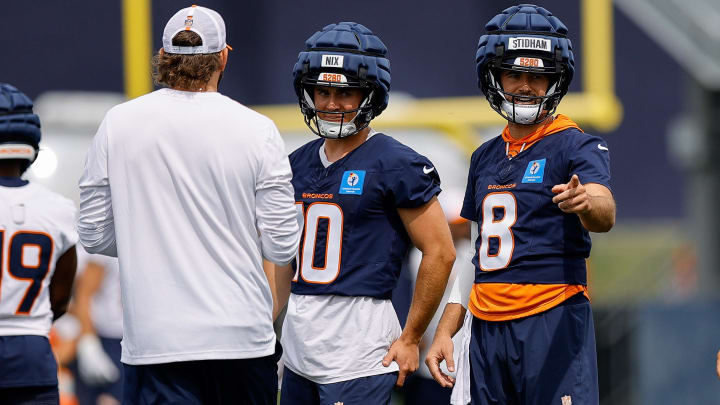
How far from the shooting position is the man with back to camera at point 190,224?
350 centimetres

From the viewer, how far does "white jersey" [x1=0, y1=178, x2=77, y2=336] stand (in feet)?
13.6

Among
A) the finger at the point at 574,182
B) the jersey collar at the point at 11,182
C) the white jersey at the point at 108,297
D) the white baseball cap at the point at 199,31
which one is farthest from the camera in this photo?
the white jersey at the point at 108,297

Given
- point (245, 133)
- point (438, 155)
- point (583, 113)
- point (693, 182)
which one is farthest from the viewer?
point (693, 182)

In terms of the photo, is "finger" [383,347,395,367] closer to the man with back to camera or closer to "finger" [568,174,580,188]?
the man with back to camera

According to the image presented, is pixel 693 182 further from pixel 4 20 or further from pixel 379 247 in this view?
pixel 379 247

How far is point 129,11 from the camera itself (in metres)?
10.9

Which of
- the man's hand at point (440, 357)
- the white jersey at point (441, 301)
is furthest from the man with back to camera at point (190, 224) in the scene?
the white jersey at point (441, 301)

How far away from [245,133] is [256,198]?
0.64ft

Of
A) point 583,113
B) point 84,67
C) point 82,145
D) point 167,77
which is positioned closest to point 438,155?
point 583,113

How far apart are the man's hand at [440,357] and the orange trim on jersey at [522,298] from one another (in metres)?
0.23

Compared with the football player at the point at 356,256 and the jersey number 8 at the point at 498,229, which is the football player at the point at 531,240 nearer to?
the jersey number 8 at the point at 498,229

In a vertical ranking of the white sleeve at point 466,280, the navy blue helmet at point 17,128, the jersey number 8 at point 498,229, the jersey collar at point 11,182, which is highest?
the navy blue helmet at point 17,128

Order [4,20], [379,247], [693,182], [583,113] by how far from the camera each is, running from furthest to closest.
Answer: [693,182] → [4,20] → [583,113] → [379,247]

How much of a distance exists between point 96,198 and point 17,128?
2.94 ft
